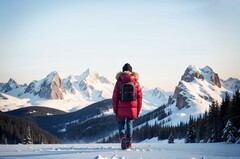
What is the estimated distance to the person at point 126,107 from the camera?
501 inches

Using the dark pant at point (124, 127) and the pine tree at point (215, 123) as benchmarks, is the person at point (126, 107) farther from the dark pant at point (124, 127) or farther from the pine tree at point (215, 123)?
the pine tree at point (215, 123)

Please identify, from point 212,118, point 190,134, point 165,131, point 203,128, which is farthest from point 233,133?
point 165,131

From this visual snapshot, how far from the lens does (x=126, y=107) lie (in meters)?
12.8

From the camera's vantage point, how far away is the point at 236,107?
34.8 metres

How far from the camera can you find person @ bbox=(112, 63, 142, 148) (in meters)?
12.7

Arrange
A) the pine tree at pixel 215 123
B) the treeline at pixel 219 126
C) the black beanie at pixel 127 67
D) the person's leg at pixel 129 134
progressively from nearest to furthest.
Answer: the person's leg at pixel 129 134, the black beanie at pixel 127 67, the treeline at pixel 219 126, the pine tree at pixel 215 123

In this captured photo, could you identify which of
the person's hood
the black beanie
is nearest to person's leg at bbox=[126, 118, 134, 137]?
the person's hood

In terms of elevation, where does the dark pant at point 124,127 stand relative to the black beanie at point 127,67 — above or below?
below

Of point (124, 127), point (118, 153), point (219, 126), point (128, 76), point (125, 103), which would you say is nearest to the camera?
point (118, 153)

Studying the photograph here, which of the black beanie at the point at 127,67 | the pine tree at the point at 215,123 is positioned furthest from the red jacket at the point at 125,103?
the pine tree at the point at 215,123

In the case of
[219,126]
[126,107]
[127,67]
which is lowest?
[126,107]

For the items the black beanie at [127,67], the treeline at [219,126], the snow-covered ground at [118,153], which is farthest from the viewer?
the treeline at [219,126]

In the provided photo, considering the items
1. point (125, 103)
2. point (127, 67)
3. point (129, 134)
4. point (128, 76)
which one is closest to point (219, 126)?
point (129, 134)

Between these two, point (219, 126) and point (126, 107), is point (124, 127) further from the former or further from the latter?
point (219, 126)
